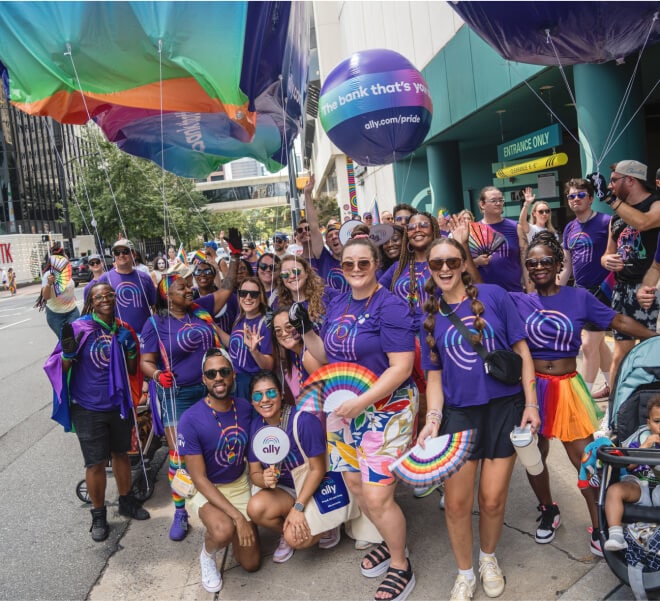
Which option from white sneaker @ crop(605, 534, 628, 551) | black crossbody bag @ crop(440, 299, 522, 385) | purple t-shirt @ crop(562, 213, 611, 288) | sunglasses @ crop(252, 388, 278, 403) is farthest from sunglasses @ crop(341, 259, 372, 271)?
purple t-shirt @ crop(562, 213, 611, 288)

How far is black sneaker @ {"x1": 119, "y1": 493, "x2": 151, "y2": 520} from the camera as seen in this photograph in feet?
14.5

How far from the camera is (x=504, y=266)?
5.22 metres

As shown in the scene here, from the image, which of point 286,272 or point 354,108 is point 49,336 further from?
point 286,272

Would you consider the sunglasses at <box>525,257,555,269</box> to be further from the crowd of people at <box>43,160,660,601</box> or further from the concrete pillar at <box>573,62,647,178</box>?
the concrete pillar at <box>573,62,647,178</box>

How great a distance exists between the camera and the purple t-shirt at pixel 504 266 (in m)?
5.18

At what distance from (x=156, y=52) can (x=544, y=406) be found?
A: 3.29 m

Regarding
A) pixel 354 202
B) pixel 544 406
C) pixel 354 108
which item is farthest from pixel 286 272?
Answer: pixel 354 202

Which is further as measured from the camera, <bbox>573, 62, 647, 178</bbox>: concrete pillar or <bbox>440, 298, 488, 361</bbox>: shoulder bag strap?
<bbox>573, 62, 647, 178</bbox>: concrete pillar

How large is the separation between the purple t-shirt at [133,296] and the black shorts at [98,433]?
1.29 m

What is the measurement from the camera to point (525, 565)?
3.23m

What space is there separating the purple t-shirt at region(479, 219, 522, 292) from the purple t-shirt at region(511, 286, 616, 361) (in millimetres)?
1810

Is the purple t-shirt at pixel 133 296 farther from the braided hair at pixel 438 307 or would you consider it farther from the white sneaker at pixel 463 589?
the white sneaker at pixel 463 589

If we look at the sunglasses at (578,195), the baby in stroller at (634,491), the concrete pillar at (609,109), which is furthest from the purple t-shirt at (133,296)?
the concrete pillar at (609,109)

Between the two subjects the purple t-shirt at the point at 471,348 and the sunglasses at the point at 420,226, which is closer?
the purple t-shirt at the point at 471,348
